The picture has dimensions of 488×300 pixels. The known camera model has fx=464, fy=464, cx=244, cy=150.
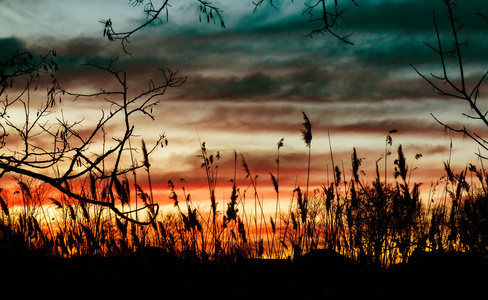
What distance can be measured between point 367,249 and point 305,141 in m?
1.66

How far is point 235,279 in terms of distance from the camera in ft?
15.4

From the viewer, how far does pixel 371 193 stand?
23.1 ft

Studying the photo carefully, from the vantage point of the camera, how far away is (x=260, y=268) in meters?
5.20

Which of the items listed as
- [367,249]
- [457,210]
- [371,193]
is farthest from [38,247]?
[457,210]

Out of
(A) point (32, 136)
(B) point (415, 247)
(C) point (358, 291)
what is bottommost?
(C) point (358, 291)

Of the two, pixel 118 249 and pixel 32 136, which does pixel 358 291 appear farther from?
pixel 32 136

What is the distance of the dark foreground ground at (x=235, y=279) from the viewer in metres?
4.40

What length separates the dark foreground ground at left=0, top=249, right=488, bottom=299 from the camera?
440 centimetres

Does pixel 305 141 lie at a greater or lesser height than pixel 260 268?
greater

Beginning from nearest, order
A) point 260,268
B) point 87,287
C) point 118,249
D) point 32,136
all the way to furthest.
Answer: point 87,287, point 32,136, point 260,268, point 118,249

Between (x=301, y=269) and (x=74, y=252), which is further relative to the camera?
(x=74, y=252)

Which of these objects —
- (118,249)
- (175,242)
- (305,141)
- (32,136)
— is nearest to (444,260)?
(305,141)

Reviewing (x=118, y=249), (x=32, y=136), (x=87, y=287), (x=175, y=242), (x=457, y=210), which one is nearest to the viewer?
(x=87, y=287)

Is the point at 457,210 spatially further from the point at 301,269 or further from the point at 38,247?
the point at 38,247
